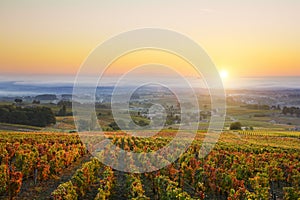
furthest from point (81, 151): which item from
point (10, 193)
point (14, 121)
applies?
point (14, 121)

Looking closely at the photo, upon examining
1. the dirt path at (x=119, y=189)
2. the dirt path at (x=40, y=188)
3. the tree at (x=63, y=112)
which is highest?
the dirt path at (x=40, y=188)

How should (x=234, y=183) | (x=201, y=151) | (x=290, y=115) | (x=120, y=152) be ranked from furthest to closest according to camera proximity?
(x=290, y=115) < (x=201, y=151) < (x=120, y=152) < (x=234, y=183)

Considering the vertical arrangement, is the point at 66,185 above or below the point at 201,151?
above

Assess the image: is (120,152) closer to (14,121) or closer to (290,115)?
(14,121)

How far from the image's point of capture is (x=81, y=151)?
27.9 metres

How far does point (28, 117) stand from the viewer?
252ft

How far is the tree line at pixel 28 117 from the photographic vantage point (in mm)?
76338

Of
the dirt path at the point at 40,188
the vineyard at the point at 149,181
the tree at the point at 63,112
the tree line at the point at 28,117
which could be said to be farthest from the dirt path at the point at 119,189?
the tree at the point at 63,112

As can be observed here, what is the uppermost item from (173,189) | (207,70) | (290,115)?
(207,70)

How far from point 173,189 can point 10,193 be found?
295 inches

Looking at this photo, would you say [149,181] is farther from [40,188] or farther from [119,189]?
[40,188]

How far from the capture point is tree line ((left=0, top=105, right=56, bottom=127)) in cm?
7634

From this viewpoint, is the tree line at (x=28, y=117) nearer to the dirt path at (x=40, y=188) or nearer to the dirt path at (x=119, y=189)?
the dirt path at (x=40, y=188)

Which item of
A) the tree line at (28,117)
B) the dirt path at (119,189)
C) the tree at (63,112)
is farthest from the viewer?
the tree at (63,112)
